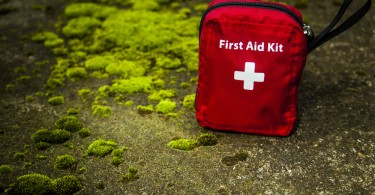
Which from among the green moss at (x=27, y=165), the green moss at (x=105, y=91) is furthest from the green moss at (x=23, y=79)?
the green moss at (x=27, y=165)

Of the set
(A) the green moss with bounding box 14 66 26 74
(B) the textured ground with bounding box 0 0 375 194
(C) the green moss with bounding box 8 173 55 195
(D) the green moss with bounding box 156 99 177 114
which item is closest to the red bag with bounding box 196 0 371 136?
(B) the textured ground with bounding box 0 0 375 194

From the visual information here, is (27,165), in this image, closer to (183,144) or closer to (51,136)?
(51,136)

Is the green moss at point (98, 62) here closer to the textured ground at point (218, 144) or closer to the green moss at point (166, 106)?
the textured ground at point (218, 144)

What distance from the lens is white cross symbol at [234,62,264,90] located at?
208cm

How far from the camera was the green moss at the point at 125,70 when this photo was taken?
108 inches

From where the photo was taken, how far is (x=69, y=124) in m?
2.30

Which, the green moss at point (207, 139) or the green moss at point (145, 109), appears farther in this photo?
the green moss at point (145, 109)

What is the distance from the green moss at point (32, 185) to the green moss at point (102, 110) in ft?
1.87

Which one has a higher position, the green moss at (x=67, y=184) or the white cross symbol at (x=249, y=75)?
the white cross symbol at (x=249, y=75)

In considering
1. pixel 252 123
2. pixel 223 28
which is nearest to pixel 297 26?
pixel 223 28

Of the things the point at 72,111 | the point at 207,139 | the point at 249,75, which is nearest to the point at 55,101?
the point at 72,111

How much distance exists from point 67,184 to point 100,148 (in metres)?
0.28

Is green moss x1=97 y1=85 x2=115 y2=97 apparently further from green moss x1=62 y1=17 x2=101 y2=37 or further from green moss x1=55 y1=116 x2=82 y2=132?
green moss x1=62 y1=17 x2=101 y2=37

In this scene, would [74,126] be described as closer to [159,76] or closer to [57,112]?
[57,112]
